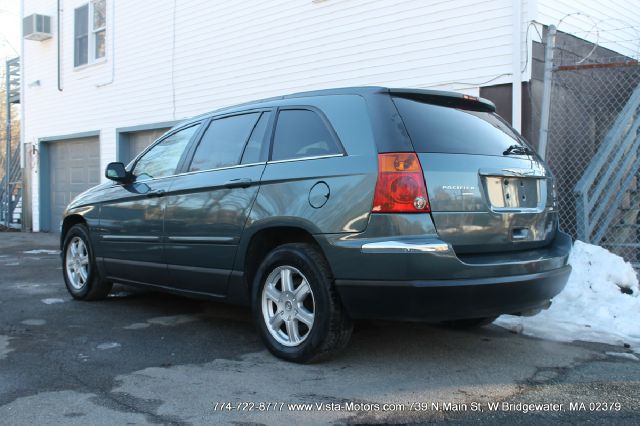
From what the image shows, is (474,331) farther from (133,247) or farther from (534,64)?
(534,64)

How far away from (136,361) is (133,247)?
1461mm

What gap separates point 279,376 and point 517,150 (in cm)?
216

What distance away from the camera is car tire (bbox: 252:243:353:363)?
3611 mm

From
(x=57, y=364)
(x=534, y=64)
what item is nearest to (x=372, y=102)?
(x=57, y=364)

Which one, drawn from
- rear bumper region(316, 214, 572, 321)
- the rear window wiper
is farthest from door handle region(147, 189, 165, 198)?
the rear window wiper

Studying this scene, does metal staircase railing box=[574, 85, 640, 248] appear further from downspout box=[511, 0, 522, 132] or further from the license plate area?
the license plate area

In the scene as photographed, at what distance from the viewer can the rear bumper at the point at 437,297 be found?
10.7 feet

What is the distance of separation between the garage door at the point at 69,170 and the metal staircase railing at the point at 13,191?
1539mm

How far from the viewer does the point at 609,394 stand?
11.0ft

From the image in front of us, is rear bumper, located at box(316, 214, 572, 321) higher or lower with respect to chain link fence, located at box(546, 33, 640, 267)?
lower

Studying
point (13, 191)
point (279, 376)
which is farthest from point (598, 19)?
point (13, 191)

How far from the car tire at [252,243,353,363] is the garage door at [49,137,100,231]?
10.9 metres

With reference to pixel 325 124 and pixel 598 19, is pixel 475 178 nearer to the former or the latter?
pixel 325 124

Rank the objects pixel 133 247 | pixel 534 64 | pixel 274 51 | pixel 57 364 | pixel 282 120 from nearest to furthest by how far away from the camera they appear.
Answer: pixel 57 364 → pixel 282 120 → pixel 133 247 → pixel 534 64 → pixel 274 51
